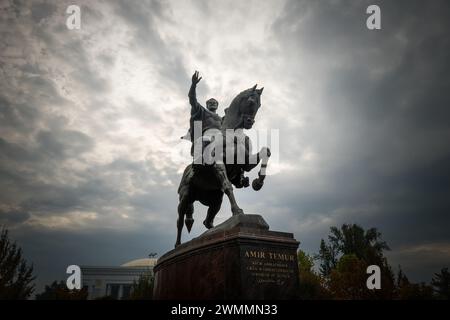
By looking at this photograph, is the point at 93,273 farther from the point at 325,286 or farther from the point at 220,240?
the point at 220,240

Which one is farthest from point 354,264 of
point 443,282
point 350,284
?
point 443,282

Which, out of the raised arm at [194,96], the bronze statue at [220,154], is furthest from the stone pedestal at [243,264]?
the raised arm at [194,96]

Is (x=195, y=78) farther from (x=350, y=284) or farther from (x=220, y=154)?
(x=350, y=284)

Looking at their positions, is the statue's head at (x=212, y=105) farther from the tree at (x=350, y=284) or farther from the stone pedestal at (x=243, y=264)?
the tree at (x=350, y=284)

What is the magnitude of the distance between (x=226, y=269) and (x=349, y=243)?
48.1 meters

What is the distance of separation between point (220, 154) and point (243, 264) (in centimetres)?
280

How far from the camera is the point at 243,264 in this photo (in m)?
5.22

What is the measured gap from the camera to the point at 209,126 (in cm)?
851

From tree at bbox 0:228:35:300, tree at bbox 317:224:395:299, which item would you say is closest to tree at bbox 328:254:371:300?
tree at bbox 317:224:395:299

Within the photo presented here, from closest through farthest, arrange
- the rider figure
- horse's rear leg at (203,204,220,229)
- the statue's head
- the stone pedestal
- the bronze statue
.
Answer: the stone pedestal → the bronze statue → the rider figure → horse's rear leg at (203,204,220,229) → the statue's head

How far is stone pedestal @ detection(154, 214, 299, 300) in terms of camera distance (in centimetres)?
518

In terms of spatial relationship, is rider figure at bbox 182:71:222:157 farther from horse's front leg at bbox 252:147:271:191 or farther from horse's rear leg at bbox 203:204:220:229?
horse's rear leg at bbox 203:204:220:229
